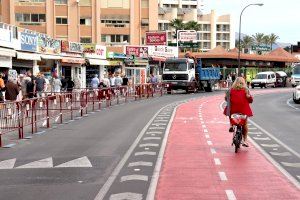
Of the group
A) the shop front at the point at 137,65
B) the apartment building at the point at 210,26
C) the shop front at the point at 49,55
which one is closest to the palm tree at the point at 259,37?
the apartment building at the point at 210,26

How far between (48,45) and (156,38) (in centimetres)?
3565

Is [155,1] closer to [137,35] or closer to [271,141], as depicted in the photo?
[137,35]

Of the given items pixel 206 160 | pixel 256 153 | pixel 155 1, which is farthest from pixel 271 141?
pixel 155 1

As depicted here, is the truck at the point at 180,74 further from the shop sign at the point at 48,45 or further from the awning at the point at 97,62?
the shop sign at the point at 48,45

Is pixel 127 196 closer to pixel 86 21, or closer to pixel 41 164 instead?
pixel 41 164

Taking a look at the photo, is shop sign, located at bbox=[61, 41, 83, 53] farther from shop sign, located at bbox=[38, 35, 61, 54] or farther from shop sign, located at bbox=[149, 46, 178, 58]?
shop sign, located at bbox=[149, 46, 178, 58]

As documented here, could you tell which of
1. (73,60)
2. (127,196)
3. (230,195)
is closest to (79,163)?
(127,196)

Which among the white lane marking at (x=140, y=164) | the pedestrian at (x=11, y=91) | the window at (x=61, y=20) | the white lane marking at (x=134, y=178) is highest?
the window at (x=61, y=20)

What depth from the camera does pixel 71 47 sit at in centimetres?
4641

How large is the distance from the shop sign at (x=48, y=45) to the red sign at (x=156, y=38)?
32.6m

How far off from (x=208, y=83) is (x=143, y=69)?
9703 millimetres

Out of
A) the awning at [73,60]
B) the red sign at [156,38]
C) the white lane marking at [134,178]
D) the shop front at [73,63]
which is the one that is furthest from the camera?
the red sign at [156,38]

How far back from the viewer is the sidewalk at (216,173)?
9.19 m

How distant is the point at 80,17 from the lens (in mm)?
82000
